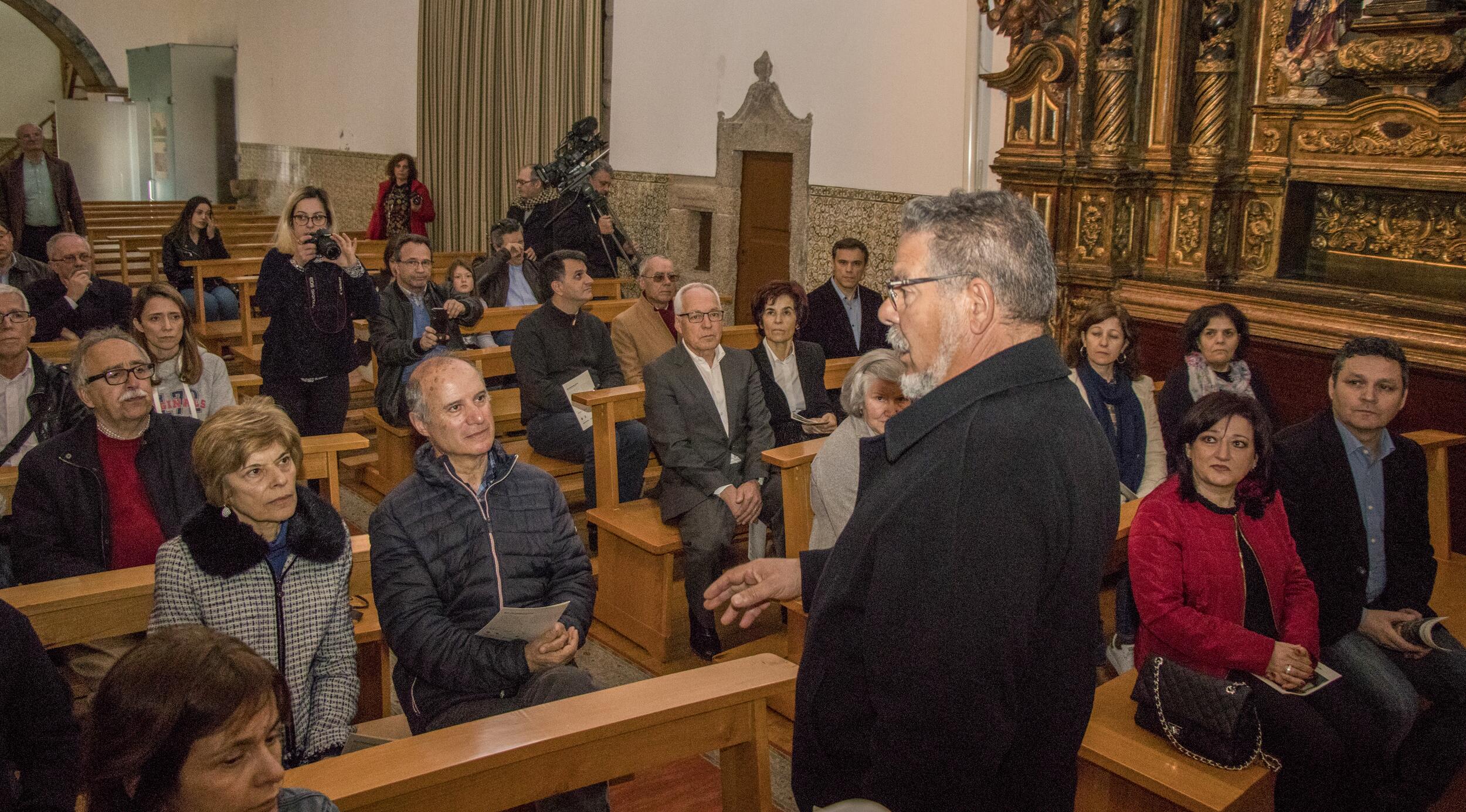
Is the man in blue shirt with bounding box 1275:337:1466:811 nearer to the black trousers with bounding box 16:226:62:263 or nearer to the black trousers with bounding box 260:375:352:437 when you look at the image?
the black trousers with bounding box 260:375:352:437

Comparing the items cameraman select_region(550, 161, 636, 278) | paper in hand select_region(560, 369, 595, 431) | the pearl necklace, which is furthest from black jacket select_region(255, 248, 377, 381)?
cameraman select_region(550, 161, 636, 278)

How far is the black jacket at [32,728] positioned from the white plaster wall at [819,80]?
18.0 ft

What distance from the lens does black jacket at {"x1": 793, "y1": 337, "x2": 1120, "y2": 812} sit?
51.4 inches

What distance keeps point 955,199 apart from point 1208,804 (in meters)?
1.33

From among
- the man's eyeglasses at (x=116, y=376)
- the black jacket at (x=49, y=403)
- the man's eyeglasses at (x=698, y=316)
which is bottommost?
the black jacket at (x=49, y=403)

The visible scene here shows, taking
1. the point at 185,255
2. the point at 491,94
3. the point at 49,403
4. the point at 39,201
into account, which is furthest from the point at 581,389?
the point at 491,94

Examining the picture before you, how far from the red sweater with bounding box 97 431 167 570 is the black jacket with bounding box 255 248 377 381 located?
1.70 meters

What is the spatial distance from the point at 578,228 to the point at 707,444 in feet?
13.1

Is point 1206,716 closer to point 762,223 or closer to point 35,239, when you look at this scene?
point 762,223

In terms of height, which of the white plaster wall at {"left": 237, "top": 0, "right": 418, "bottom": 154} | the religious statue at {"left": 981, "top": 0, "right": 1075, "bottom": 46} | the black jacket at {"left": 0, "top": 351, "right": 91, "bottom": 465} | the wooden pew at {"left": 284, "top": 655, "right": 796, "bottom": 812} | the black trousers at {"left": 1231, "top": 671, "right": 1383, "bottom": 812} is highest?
the white plaster wall at {"left": 237, "top": 0, "right": 418, "bottom": 154}

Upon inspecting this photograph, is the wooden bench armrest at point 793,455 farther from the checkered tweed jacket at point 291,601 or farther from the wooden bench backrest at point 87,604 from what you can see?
the wooden bench backrest at point 87,604

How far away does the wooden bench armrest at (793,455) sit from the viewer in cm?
344

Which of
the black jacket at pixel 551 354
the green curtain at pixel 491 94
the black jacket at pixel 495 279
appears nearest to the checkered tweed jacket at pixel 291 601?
the black jacket at pixel 551 354

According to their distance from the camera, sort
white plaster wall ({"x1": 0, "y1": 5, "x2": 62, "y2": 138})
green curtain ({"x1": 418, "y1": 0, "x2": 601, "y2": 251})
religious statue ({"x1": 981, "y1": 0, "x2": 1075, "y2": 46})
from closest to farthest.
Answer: religious statue ({"x1": 981, "y1": 0, "x2": 1075, "y2": 46}) < green curtain ({"x1": 418, "y1": 0, "x2": 601, "y2": 251}) < white plaster wall ({"x1": 0, "y1": 5, "x2": 62, "y2": 138})
